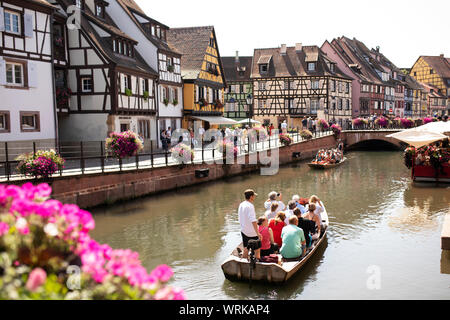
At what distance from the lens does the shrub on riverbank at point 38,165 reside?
1520cm

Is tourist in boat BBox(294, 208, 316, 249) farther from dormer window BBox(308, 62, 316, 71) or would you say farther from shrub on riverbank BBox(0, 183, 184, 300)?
dormer window BBox(308, 62, 316, 71)

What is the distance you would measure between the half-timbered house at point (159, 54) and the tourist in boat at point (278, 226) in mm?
21600

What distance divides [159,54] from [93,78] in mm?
7321

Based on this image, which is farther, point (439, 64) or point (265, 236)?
point (439, 64)

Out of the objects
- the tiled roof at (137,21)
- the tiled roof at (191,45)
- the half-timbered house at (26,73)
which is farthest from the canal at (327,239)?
the tiled roof at (191,45)

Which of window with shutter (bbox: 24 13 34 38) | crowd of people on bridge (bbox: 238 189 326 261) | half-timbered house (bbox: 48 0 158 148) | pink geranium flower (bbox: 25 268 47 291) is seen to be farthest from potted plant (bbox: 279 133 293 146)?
pink geranium flower (bbox: 25 268 47 291)

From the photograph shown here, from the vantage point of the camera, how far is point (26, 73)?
20641 millimetres

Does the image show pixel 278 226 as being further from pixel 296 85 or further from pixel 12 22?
pixel 296 85

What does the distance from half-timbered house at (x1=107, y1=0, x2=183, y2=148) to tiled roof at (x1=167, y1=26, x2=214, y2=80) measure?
2.64m

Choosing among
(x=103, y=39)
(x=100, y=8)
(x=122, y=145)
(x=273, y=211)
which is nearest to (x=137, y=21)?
(x=100, y=8)

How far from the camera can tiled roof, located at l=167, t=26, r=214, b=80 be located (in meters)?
38.1

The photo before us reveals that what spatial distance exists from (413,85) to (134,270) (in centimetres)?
8879

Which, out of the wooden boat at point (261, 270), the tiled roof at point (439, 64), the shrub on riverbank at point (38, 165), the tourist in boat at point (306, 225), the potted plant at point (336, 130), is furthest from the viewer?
the tiled roof at point (439, 64)

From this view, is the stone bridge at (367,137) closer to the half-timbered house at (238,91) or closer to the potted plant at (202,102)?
the half-timbered house at (238,91)
